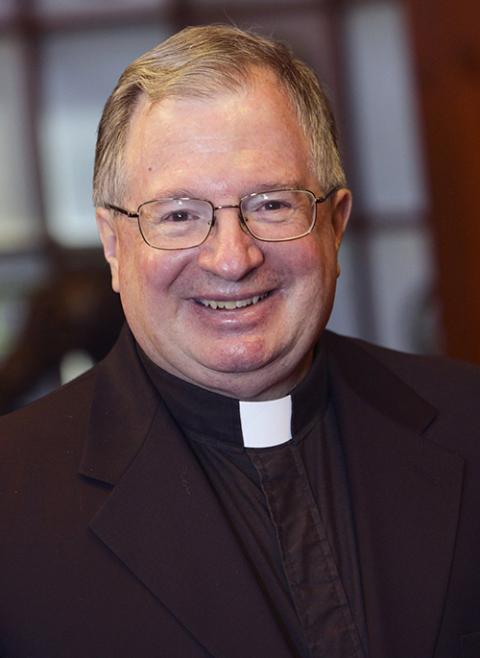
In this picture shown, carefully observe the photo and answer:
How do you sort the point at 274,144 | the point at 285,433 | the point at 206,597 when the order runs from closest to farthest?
the point at 206,597 < the point at 274,144 < the point at 285,433

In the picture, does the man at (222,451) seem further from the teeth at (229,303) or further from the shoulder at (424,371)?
the shoulder at (424,371)

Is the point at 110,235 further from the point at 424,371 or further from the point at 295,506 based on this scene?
the point at 424,371

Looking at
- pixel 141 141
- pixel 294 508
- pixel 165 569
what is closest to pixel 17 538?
pixel 165 569

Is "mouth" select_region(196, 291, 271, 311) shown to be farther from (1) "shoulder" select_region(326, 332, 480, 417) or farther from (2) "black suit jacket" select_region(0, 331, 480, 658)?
(1) "shoulder" select_region(326, 332, 480, 417)

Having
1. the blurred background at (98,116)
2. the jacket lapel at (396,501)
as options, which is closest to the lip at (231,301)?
the jacket lapel at (396,501)

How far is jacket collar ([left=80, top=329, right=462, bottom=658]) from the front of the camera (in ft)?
7.47

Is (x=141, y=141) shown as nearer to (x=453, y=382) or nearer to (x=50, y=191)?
(x=453, y=382)

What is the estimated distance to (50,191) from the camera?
25.3 feet

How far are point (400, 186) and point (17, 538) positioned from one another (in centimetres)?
592

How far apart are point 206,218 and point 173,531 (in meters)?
0.56

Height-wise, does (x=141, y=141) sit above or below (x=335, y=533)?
above

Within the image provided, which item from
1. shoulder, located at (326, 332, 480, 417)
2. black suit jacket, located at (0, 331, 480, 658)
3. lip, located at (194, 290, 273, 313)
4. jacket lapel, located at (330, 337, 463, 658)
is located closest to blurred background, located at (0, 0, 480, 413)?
shoulder, located at (326, 332, 480, 417)

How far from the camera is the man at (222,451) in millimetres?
2273

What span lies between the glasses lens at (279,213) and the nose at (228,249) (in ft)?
0.11
